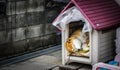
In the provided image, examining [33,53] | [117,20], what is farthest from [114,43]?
[33,53]

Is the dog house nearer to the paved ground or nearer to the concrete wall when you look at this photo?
the paved ground

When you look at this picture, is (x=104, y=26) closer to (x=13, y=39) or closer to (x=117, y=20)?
(x=117, y=20)

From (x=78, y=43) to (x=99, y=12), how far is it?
99cm

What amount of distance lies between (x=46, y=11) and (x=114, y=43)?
3.27 metres

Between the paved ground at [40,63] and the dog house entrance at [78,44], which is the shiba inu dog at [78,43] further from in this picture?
the paved ground at [40,63]

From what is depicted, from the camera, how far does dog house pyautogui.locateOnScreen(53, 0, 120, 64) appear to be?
696 centimetres

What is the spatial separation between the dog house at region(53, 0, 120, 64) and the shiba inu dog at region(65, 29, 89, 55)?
0.15m

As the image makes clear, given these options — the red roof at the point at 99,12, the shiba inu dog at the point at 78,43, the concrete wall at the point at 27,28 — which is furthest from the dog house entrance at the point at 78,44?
the concrete wall at the point at 27,28

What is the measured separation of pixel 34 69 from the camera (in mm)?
8203

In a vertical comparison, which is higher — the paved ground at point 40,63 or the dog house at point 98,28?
the dog house at point 98,28

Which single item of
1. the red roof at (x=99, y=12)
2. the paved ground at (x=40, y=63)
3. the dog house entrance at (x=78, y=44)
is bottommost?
the paved ground at (x=40, y=63)

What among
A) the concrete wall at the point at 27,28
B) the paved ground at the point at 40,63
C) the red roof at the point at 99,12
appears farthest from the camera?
the concrete wall at the point at 27,28

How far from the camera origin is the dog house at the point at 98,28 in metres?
6.96

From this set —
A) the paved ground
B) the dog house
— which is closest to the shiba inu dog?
the dog house
